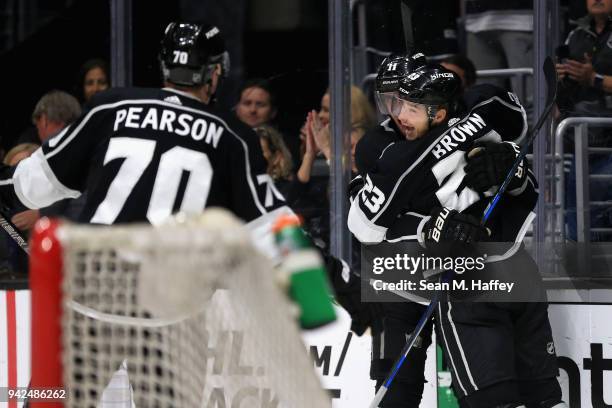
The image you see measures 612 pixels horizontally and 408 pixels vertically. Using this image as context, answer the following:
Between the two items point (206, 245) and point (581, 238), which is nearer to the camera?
point (206, 245)

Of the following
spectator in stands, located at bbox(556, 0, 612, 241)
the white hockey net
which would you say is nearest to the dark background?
spectator in stands, located at bbox(556, 0, 612, 241)

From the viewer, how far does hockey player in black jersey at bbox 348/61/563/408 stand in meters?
4.32

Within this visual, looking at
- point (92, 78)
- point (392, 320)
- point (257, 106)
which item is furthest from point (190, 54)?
point (92, 78)

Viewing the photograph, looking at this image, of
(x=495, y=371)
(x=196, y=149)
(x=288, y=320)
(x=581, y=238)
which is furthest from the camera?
(x=581, y=238)

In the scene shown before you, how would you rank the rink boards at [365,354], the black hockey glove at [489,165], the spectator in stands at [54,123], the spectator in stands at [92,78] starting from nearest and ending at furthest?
the black hockey glove at [489,165] < the rink boards at [365,354] < the spectator in stands at [54,123] < the spectator in stands at [92,78]

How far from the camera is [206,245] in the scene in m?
2.23

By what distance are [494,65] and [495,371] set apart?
1588 mm

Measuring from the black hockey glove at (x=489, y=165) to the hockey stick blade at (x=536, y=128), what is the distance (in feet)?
0.06

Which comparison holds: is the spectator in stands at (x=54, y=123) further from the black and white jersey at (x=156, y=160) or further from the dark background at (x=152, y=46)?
the black and white jersey at (x=156, y=160)

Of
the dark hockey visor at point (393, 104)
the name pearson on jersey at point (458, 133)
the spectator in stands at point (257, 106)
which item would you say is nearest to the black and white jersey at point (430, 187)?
the name pearson on jersey at point (458, 133)

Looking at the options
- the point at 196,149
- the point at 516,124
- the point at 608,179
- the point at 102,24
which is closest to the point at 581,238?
the point at 608,179

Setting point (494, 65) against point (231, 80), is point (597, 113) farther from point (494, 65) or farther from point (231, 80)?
point (231, 80)

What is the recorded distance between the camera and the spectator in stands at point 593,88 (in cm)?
495

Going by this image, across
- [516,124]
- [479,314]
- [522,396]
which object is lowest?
[522,396]
